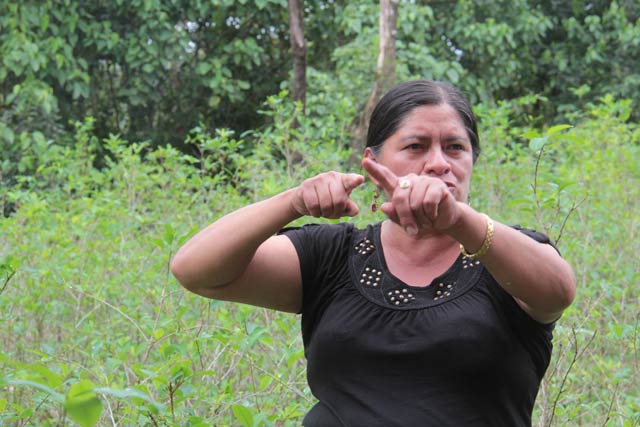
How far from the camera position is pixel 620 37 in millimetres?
11281

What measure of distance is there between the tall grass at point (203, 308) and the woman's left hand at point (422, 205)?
1.61 ft

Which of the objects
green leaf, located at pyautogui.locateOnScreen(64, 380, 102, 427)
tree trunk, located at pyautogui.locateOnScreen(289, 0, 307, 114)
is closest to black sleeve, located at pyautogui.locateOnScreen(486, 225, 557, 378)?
green leaf, located at pyautogui.locateOnScreen(64, 380, 102, 427)

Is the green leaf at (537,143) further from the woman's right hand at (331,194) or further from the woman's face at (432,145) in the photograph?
the woman's right hand at (331,194)

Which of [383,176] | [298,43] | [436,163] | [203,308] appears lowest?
[298,43]

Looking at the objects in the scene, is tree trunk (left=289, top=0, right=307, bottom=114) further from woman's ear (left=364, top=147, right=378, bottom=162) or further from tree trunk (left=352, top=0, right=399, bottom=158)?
woman's ear (left=364, top=147, right=378, bottom=162)

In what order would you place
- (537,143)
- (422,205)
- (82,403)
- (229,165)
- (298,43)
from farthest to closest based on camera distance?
(229,165) → (298,43) → (537,143) → (422,205) → (82,403)

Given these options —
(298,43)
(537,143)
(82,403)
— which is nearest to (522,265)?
(537,143)

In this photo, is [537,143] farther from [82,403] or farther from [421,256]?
[82,403]

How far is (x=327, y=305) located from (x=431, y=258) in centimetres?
25

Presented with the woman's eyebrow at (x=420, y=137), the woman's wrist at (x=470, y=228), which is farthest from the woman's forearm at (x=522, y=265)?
the woman's eyebrow at (x=420, y=137)

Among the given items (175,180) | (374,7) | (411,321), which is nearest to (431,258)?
(411,321)

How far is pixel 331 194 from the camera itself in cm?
181

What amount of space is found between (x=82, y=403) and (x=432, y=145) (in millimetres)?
1115

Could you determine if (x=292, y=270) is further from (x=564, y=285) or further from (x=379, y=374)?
(x=564, y=285)
